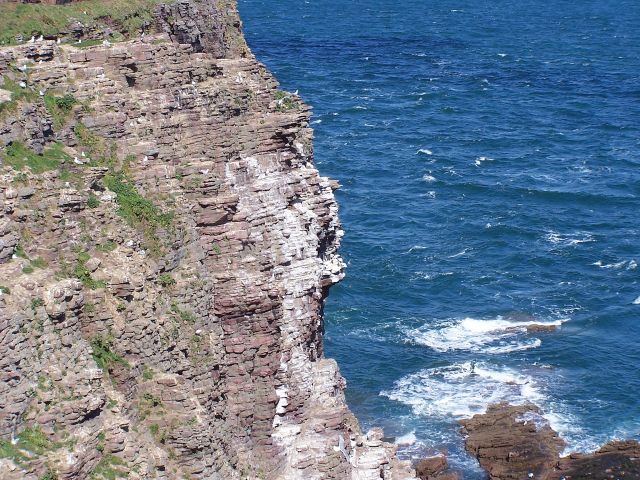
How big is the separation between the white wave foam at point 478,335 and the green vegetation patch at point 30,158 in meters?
72.0

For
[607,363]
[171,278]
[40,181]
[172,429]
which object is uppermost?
[40,181]

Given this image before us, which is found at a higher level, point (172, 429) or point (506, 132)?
point (172, 429)

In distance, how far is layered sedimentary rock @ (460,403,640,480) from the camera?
105 meters

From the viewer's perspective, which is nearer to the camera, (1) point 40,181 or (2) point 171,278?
(1) point 40,181

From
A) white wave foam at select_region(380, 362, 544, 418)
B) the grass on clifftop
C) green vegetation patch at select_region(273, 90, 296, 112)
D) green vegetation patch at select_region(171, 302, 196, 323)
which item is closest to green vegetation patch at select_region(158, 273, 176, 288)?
green vegetation patch at select_region(171, 302, 196, 323)

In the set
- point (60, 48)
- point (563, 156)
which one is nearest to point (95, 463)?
point (60, 48)

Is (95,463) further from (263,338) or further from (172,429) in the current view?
(263,338)

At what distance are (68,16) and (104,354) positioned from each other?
21.9 m

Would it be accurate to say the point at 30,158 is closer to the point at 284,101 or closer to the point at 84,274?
the point at 84,274

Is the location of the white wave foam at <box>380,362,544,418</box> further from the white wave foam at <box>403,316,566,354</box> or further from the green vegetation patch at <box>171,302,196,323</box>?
the green vegetation patch at <box>171,302,196,323</box>

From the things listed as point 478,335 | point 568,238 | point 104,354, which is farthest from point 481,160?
point 104,354

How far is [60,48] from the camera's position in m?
64.1

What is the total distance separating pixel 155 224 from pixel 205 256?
12.9 feet

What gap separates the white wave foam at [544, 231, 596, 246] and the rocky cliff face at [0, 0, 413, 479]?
81.3 metres
